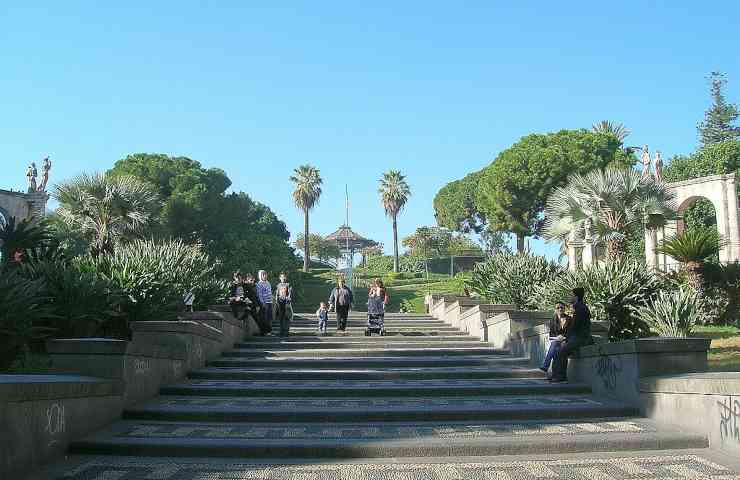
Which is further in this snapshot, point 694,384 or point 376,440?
point 694,384

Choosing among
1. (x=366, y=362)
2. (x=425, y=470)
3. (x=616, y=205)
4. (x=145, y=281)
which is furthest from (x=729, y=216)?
(x=425, y=470)

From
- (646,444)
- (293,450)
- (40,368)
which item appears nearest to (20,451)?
(293,450)

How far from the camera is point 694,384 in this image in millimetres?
7625

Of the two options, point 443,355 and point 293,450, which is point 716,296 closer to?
point 443,355

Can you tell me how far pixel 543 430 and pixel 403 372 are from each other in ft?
13.3

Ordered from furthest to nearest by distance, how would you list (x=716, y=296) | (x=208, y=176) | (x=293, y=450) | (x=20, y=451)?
(x=208, y=176) < (x=716, y=296) < (x=293, y=450) < (x=20, y=451)

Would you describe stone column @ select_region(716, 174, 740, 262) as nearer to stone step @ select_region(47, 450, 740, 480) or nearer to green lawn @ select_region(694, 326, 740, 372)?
green lawn @ select_region(694, 326, 740, 372)

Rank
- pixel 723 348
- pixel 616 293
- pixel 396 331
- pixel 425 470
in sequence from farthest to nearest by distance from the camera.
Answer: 1. pixel 396 331
2. pixel 723 348
3. pixel 616 293
4. pixel 425 470

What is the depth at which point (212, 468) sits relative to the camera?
6.59 meters

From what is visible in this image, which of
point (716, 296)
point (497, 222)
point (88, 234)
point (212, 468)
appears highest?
point (497, 222)

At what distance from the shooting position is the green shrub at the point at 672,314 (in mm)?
13953

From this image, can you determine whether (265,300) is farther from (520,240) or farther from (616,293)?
(520,240)

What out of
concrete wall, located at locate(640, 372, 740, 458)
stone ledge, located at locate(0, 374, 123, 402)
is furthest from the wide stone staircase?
stone ledge, located at locate(0, 374, 123, 402)

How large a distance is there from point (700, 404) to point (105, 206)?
71.0 ft
